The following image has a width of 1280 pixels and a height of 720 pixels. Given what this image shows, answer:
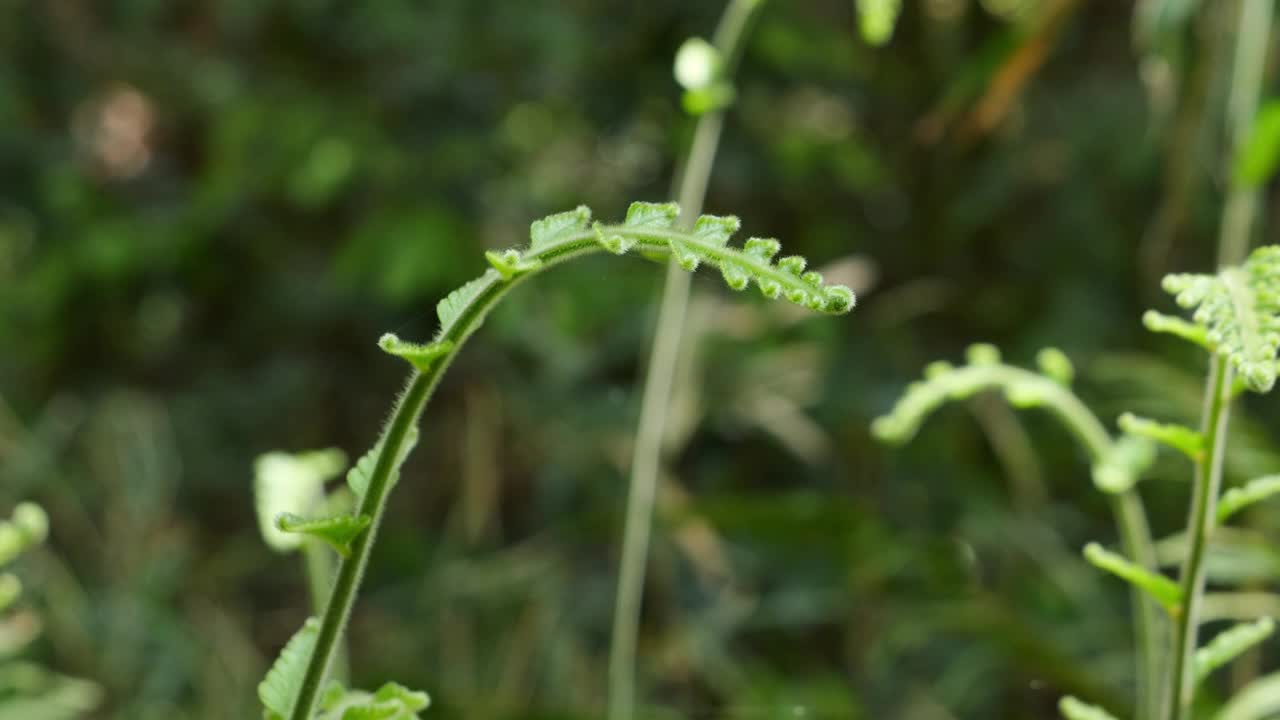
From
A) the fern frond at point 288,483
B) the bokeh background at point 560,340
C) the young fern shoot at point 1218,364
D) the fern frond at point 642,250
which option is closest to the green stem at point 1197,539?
the young fern shoot at point 1218,364

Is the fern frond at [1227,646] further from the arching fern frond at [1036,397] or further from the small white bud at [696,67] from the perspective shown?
the small white bud at [696,67]

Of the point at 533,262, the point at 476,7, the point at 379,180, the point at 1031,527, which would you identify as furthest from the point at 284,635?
the point at 533,262

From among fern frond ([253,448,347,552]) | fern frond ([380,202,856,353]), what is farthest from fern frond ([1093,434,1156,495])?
fern frond ([253,448,347,552])

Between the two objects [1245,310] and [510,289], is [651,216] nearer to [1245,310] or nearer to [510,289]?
[510,289]

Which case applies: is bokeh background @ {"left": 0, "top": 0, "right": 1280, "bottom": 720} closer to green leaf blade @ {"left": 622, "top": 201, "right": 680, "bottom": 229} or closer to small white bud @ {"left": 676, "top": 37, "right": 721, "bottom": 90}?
small white bud @ {"left": 676, "top": 37, "right": 721, "bottom": 90}

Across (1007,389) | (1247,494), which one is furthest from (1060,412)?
(1247,494)

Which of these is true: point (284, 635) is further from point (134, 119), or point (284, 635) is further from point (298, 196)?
point (134, 119)
